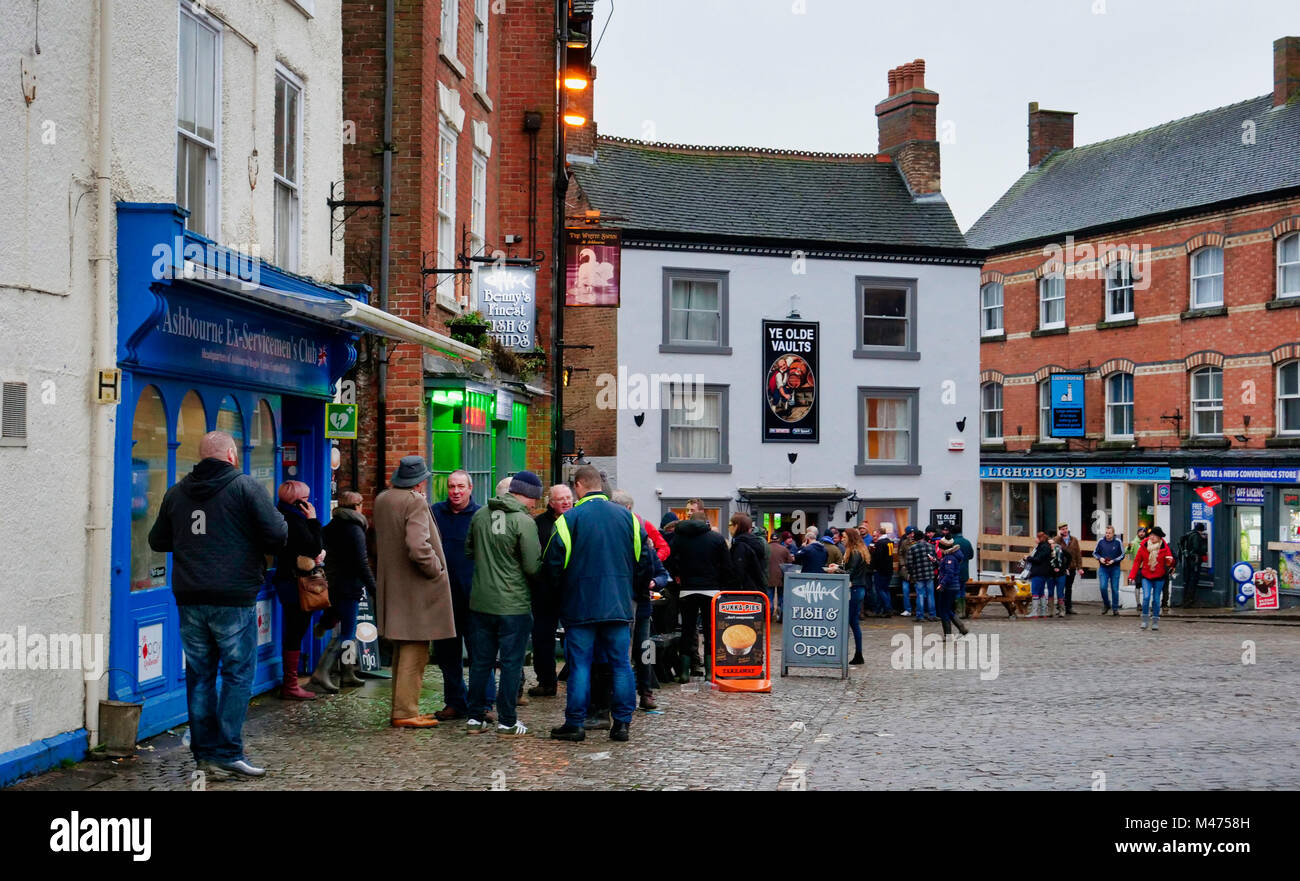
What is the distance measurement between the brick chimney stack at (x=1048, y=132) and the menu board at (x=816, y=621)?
34744 mm

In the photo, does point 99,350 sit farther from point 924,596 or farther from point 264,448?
point 924,596

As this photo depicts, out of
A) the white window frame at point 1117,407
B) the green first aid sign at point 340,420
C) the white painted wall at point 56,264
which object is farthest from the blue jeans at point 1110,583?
the white painted wall at point 56,264

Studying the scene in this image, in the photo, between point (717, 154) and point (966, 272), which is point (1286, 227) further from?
point (717, 154)

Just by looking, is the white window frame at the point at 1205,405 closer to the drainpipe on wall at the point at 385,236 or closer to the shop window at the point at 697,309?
the shop window at the point at 697,309

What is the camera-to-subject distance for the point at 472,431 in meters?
17.8

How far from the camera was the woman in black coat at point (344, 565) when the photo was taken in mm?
12070

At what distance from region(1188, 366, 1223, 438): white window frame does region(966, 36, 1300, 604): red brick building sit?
0.13ft

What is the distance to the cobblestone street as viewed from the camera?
8609 millimetres

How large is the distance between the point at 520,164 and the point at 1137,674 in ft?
40.1

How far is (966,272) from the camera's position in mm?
35250

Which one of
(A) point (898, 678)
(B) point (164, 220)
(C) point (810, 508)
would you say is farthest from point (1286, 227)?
(B) point (164, 220)

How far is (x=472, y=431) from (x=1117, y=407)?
26.3 metres

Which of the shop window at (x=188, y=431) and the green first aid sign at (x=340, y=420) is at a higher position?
the green first aid sign at (x=340, y=420)
